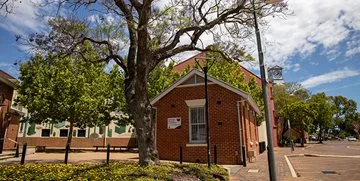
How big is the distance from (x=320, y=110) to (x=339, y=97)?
134 ft

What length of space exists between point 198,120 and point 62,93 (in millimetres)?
13509

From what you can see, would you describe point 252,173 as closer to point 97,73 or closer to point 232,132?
point 232,132

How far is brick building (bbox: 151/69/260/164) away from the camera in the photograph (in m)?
16.0

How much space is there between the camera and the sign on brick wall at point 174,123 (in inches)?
683

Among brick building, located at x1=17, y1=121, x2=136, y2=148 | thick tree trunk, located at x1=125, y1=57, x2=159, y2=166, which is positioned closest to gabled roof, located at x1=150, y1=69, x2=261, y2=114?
thick tree trunk, located at x1=125, y1=57, x2=159, y2=166

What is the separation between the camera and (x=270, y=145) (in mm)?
6918

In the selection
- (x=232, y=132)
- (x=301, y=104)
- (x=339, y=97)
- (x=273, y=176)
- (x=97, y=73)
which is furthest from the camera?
(x=339, y=97)

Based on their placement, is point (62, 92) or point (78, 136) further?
point (78, 136)

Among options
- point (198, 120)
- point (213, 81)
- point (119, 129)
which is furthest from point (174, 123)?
point (119, 129)

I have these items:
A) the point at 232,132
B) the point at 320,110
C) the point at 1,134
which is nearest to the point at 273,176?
the point at 232,132

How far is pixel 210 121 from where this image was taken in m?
16.8

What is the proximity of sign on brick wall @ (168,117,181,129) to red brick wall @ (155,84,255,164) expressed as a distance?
0.19m

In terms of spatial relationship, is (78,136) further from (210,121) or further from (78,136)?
(210,121)

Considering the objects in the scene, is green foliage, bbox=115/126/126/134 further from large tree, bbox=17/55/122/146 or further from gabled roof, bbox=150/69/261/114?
gabled roof, bbox=150/69/261/114
